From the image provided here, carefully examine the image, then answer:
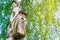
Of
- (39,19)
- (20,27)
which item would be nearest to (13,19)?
(20,27)

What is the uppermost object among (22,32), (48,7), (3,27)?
(48,7)

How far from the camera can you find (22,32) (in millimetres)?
2129

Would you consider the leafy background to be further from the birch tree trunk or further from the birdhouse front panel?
the birdhouse front panel

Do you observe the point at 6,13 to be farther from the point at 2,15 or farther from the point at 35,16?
the point at 35,16

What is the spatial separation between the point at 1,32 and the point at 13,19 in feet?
14.9

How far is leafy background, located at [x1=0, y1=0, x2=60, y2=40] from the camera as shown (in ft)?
21.9

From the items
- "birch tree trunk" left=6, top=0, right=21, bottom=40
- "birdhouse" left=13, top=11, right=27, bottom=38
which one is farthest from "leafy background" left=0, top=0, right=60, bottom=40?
"birdhouse" left=13, top=11, right=27, bottom=38

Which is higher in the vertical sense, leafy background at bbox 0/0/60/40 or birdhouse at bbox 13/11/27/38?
leafy background at bbox 0/0/60/40

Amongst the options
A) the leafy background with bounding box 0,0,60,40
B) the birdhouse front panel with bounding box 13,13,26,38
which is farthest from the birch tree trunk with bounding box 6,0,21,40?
the leafy background with bounding box 0,0,60,40

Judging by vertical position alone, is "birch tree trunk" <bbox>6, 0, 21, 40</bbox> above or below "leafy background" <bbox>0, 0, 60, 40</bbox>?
below

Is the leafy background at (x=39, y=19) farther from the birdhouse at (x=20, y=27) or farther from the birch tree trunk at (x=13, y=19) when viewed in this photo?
the birdhouse at (x=20, y=27)

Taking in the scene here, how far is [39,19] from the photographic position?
22.5 ft

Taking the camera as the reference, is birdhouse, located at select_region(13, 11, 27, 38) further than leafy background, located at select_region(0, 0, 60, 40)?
No

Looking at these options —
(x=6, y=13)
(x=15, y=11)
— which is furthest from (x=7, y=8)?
(x=15, y=11)
